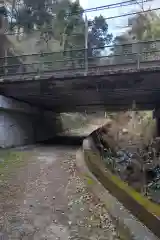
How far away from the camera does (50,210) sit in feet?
16.9

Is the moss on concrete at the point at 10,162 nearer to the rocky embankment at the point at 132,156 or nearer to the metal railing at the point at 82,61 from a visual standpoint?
the rocky embankment at the point at 132,156

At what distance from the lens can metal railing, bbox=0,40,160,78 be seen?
11.3 m

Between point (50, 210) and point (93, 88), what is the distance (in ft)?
25.3

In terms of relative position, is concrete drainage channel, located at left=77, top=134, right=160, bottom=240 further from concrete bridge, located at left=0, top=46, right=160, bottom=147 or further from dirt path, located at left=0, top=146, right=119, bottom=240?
concrete bridge, located at left=0, top=46, right=160, bottom=147

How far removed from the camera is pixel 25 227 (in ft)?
14.6

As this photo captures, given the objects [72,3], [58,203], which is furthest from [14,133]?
[58,203]

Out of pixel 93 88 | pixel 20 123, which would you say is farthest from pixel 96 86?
pixel 20 123

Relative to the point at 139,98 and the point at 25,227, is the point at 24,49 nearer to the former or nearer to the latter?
the point at 139,98

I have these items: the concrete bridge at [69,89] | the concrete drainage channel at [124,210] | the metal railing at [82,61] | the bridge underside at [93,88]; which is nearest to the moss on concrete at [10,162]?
the concrete bridge at [69,89]

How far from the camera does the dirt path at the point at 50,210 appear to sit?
4242 mm

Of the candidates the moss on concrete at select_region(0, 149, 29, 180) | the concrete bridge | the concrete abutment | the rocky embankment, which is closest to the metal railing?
the concrete bridge

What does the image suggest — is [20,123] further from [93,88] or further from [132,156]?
[132,156]

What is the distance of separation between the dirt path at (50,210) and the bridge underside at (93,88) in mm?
4886

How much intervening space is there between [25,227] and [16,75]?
9.66 meters
